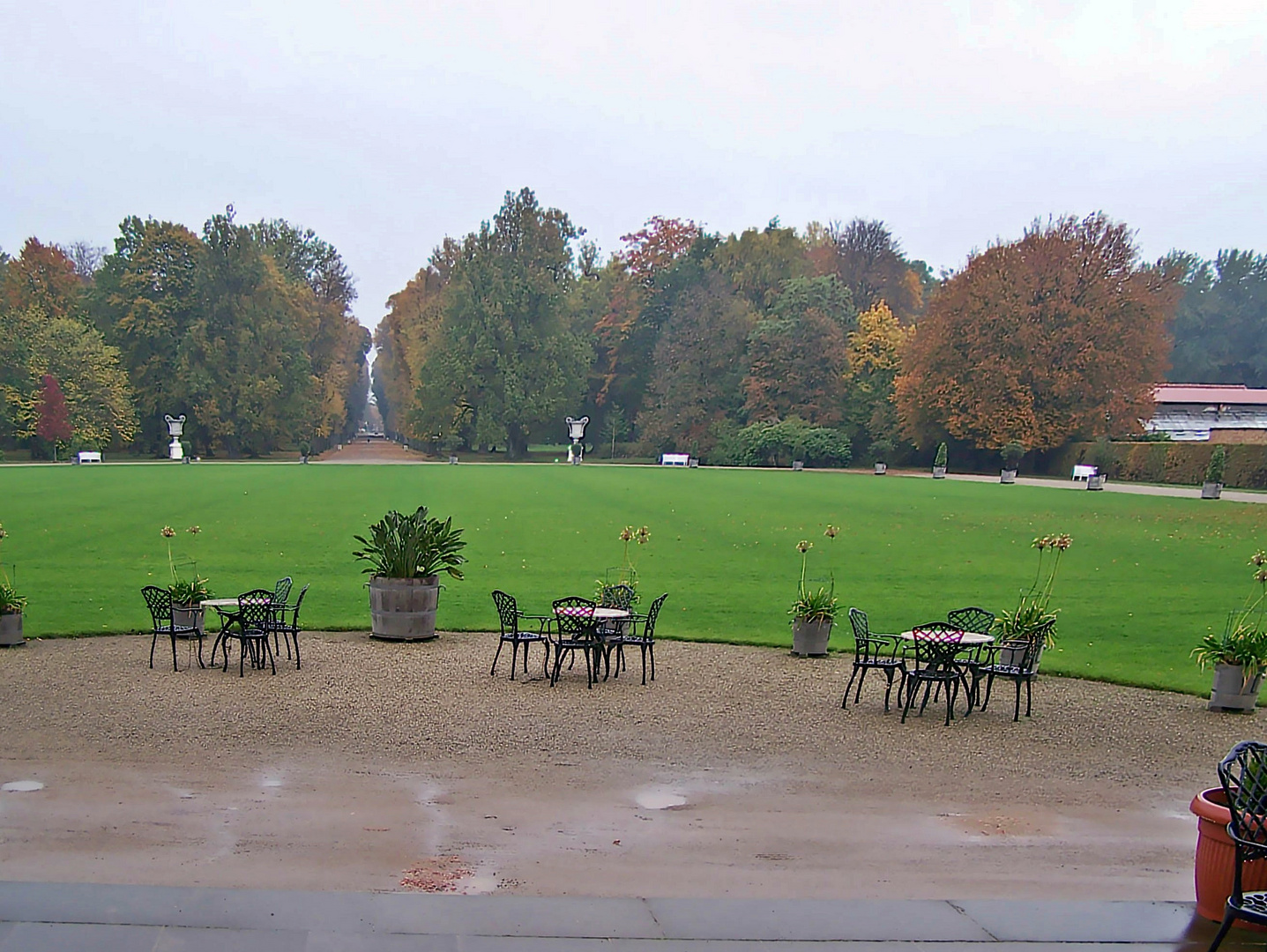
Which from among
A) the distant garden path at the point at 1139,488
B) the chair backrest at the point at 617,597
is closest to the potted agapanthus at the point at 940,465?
the distant garden path at the point at 1139,488

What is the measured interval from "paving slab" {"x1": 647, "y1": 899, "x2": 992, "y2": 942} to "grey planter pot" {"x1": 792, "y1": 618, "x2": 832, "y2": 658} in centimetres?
735

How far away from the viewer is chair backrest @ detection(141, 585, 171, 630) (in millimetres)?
11016

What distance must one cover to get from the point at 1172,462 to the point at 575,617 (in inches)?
1984

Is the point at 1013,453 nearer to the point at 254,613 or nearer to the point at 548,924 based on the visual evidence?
the point at 254,613

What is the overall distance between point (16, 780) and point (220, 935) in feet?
11.2

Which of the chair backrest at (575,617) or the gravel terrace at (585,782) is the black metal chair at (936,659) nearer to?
the gravel terrace at (585,782)

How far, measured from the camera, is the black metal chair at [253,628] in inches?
417

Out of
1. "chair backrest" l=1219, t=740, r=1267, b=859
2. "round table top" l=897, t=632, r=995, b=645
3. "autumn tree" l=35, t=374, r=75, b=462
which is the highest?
"autumn tree" l=35, t=374, r=75, b=462

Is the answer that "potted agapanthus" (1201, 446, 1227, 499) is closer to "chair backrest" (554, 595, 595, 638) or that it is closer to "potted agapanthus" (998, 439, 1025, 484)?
"potted agapanthus" (998, 439, 1025, 484)

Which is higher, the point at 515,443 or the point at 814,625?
the point at 515,443

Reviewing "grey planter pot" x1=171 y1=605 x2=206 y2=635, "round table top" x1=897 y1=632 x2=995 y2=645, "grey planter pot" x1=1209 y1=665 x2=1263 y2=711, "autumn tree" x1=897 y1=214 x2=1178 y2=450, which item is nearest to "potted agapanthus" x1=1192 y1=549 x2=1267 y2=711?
"grey planter pot" x1=1209 y1=665 x2=1263 y2=711

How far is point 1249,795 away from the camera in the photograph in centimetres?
455

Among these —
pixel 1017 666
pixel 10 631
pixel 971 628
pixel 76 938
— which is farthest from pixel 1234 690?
pixel 10 631

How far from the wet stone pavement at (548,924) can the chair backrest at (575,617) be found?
5.79 metres
